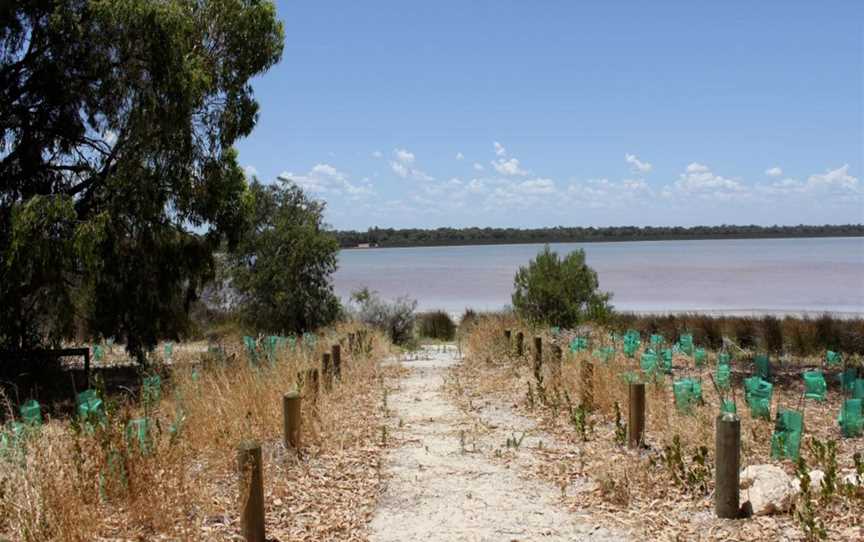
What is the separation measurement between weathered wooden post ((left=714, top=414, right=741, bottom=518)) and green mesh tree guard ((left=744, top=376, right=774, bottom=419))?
2514 mm

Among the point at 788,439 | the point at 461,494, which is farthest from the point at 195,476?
the point at 788,439

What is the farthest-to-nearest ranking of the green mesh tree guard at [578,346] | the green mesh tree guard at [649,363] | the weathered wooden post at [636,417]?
the green mesh tree guard at [578,346] → the green mesh tree guard at [649,363] → the weathered wooden post at [636,417]

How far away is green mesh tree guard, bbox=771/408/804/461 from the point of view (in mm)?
6000

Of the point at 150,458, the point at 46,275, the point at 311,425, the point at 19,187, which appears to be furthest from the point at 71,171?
the point at 150,458

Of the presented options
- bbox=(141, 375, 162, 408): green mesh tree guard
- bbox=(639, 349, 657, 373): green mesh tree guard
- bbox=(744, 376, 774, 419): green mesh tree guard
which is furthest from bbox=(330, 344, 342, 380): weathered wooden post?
bbox=(744, 376, 774, 419): green mesh tree guard

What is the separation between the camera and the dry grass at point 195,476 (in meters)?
4.41

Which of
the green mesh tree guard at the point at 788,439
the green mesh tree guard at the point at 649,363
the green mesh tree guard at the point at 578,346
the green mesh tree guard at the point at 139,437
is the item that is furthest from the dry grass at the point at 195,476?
the green mesh tree guard at the point at 578,346

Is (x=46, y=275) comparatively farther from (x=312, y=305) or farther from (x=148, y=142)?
(x=312, y=305)

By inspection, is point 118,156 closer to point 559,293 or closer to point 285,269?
point 285,269

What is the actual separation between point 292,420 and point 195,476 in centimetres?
113

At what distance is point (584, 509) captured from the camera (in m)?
5.49

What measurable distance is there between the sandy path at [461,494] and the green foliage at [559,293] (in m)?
10.2

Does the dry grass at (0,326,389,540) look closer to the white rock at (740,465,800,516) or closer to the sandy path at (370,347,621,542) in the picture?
the sandy path at (370,347,621,542)

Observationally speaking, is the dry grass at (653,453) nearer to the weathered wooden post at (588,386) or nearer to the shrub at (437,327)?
the weathered wooden post at (588,386)
